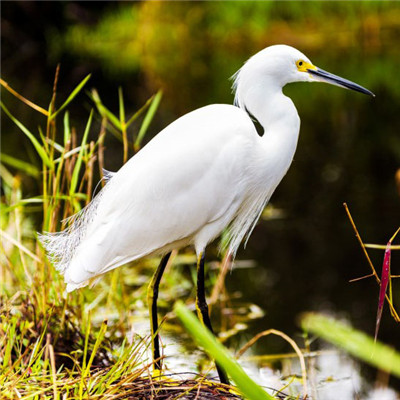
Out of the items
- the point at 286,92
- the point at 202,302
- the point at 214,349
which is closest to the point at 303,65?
the point at 202,302

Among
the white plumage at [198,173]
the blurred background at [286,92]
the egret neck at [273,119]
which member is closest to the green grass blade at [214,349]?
the white plumage at [198,173]

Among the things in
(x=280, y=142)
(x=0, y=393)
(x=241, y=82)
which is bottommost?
(x=0, y=393)

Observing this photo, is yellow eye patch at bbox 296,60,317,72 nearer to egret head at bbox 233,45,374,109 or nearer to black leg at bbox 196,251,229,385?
egret head at bbox 233,45,374,109

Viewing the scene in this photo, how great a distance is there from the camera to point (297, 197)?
655 cm

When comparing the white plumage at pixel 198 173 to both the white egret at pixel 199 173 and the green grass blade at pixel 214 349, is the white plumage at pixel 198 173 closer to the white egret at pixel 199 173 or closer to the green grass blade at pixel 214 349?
the white egret at pixel 199 173

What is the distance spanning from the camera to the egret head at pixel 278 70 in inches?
101

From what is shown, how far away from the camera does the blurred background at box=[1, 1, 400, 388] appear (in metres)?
4.84

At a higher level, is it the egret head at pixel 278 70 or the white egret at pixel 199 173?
the egret head at pixel 278 70

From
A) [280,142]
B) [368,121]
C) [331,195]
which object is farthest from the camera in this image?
[368,121]

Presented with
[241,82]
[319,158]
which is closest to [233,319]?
[241,82]

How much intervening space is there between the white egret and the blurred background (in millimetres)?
1291

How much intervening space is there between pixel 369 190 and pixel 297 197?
0.66 m

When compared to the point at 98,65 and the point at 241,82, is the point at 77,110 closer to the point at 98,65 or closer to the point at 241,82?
the point at 98,65

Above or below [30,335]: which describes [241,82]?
above
